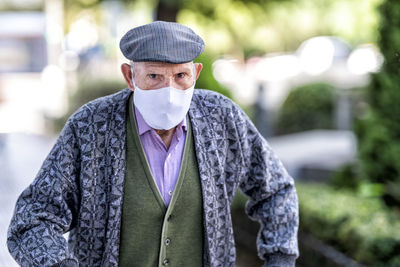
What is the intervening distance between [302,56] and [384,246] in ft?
81.3

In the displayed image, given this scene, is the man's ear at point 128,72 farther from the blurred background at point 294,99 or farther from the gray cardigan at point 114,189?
the blurred background at point 294,99

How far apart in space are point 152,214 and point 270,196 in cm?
50

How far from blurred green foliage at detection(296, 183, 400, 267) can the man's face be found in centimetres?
243

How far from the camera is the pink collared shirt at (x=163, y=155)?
2.11 meters

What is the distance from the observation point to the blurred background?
508cm

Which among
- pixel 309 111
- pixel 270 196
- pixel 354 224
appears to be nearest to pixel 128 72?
pixel 270 196

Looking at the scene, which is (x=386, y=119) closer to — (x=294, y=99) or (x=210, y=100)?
(x=210, y=100)

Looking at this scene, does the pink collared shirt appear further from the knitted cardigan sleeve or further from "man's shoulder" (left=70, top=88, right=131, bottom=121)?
the knitted cardigan sleeve

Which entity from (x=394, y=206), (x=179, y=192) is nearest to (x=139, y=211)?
(x=179, y=192)

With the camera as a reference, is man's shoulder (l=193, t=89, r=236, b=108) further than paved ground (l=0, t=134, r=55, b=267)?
No

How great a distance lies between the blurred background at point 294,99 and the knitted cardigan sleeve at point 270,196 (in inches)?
75.3

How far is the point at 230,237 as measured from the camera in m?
2.28

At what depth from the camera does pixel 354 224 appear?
457 centimetres

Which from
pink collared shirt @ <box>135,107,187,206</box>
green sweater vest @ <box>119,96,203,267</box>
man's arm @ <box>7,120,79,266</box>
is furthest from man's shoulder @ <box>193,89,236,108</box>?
man's arm @ <box>7,120,79,266</box>
